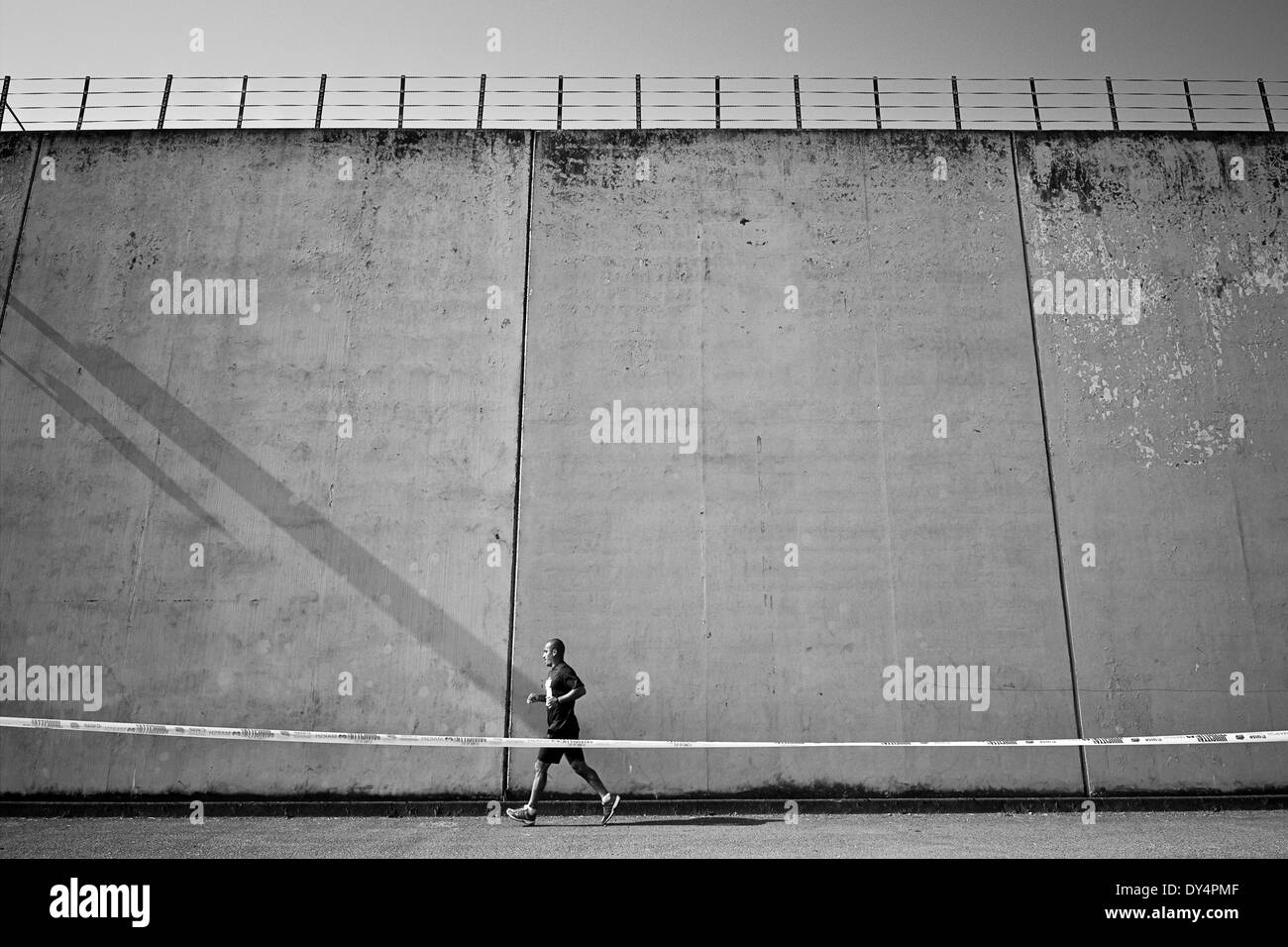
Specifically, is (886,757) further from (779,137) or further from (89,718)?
(89,718)

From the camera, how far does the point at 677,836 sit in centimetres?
720

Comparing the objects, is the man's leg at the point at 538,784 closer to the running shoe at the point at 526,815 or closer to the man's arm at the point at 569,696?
the running shoe at the point at 526,815

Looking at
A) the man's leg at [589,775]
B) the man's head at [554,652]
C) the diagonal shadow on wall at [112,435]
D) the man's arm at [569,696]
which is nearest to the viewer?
the man's leg at [589,775]

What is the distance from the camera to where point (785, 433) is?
9844 mm

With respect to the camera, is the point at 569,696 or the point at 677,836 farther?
the point at 569,696

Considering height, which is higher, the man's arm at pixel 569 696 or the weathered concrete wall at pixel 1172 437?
the weathered concrete wall at pixel 1172 437

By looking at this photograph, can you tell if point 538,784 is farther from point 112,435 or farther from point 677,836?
point 112,435

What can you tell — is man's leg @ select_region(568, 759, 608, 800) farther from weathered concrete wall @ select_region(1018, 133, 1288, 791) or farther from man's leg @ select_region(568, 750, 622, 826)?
weathered concrete wall @ select_region(1018, 133, 1288, 791)

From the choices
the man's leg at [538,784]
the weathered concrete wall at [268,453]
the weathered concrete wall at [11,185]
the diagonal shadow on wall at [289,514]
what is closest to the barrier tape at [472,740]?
the man's leg at [538,784]

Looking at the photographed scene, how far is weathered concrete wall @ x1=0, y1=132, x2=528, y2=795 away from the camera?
9.08 m

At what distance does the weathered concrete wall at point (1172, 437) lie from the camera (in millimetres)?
9133

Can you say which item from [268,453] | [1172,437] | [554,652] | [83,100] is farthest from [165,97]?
[1172,437]

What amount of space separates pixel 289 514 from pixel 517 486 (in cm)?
246
